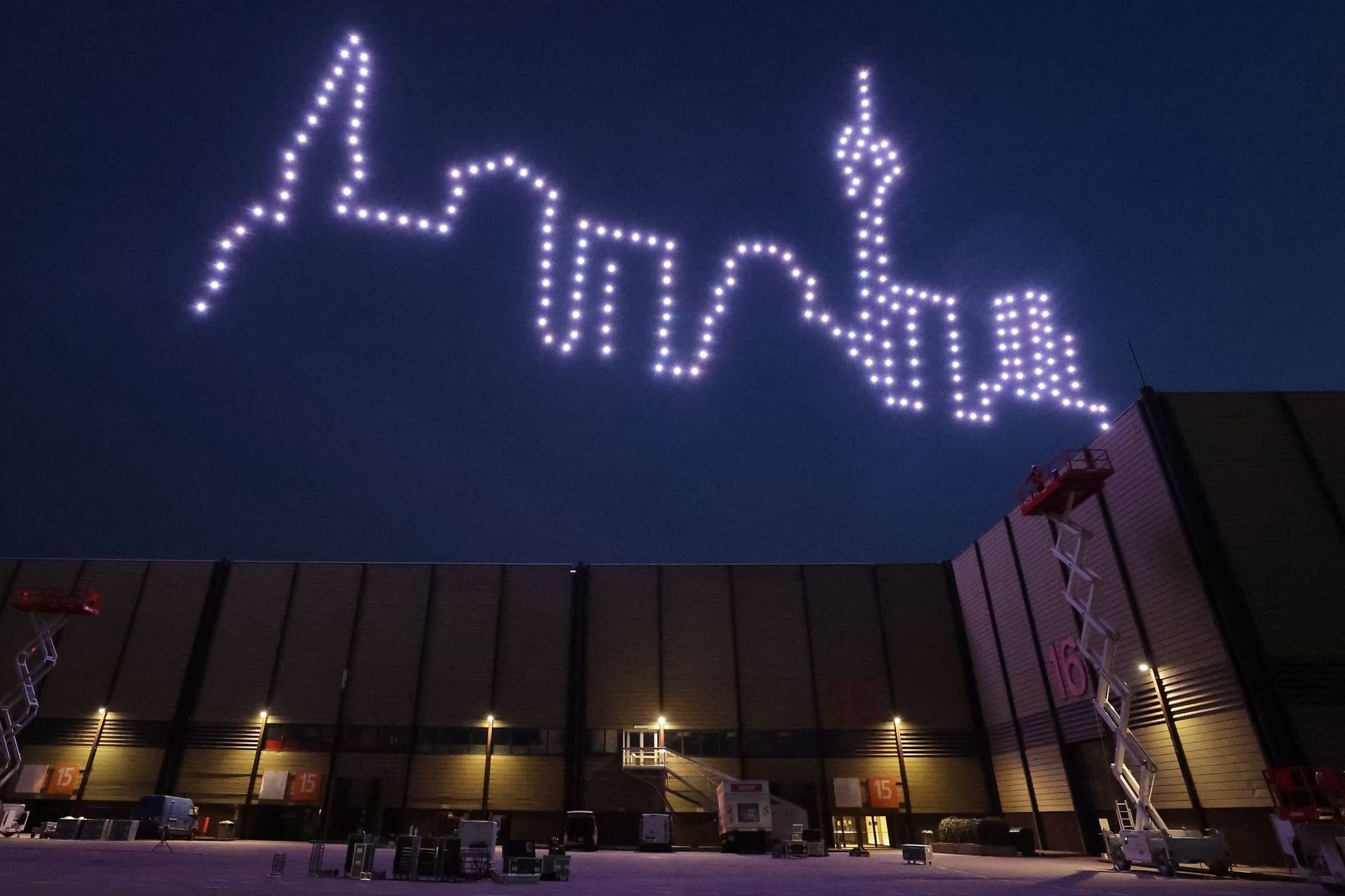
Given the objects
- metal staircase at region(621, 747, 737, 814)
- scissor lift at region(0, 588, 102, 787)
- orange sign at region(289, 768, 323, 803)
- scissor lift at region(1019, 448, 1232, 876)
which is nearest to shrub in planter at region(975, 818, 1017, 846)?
scissor lift at region(1019, 448, 1232, 876)

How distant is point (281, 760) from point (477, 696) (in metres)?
8.60

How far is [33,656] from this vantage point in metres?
31.5

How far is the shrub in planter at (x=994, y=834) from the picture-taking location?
79.9ft

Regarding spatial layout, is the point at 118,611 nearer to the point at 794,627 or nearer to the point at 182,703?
the point at 182,703

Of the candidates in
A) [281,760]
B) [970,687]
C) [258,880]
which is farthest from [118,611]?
[970,687]

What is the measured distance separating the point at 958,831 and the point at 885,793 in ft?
13.0

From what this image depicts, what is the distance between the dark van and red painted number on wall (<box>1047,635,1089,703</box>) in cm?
3267

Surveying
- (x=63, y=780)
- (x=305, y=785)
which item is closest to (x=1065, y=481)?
(x=305, y=785)

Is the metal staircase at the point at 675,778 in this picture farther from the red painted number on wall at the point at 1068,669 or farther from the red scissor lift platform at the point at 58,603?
the red scissor lift platform at the point at 58,603

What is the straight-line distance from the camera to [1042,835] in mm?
26078

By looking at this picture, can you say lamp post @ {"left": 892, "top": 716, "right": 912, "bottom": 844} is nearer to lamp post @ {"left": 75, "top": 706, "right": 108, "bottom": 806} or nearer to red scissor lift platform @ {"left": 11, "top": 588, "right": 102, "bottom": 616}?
lamp post @ {"left": 75, "top": 706, "right": 108, "bottom": 806}

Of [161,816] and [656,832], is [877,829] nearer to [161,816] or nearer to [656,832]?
[656,832]

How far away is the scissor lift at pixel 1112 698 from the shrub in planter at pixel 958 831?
5.63 metres

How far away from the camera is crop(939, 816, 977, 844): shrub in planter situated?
25.6 meters
